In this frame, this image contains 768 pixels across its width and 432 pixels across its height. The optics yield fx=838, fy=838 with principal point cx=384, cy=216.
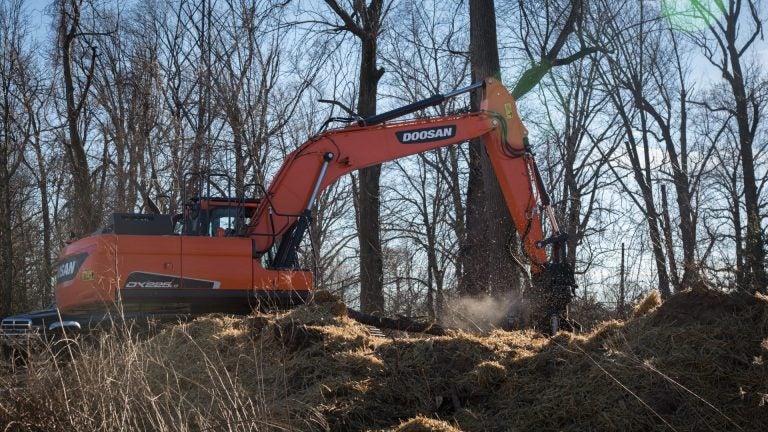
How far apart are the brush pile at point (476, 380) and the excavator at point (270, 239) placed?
2.47 metres

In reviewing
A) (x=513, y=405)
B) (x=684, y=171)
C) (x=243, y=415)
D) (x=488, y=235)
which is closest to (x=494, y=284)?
(x=488, y=235)

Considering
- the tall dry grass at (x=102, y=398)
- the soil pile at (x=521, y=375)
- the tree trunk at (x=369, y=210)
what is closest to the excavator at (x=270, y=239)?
the soil pile at (x=521, y=375)

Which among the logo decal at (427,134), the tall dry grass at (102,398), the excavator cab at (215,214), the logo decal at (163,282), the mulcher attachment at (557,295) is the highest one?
the logo decal at (427,134)

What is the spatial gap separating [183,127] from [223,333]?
1733 centimetres

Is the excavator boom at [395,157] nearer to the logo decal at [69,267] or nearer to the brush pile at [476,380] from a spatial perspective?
the logo decal at [69,267]

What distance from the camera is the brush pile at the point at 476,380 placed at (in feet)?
20.1

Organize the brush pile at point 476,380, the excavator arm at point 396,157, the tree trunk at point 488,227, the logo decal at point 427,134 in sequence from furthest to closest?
the tree trunk at point 488,227
the logo decal at point 427,134
the excavator arm at point 396,157
the brush pile at point 476,380

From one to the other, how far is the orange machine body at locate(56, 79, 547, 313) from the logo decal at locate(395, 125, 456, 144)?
2 centimetres

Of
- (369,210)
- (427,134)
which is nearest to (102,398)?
(427,134)

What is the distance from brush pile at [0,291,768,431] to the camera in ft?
20.1

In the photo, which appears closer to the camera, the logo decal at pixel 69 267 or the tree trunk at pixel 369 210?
the logo decal at pixel 69 267

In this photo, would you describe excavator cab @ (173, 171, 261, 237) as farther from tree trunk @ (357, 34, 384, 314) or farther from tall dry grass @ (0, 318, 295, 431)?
tree trunk @ (357, 34, 384, 314)

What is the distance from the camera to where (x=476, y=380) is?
7281 millimetres

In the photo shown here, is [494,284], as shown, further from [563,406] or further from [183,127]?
[183,127]
